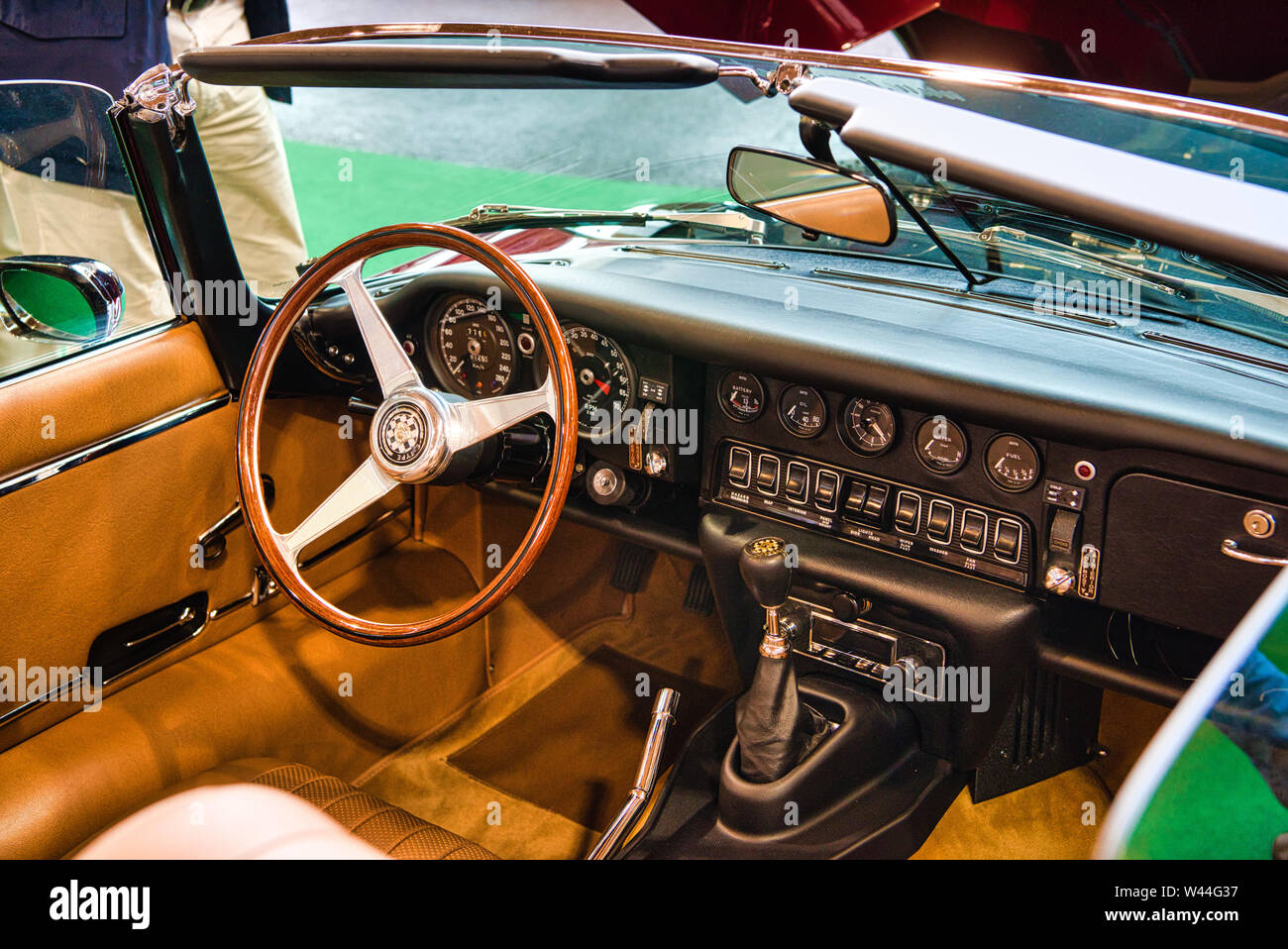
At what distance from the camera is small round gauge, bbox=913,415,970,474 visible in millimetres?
1600

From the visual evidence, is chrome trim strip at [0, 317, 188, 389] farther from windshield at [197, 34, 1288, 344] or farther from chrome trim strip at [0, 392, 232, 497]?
windshield at [197, 34, 1288, 344]

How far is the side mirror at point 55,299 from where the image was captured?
1779mm

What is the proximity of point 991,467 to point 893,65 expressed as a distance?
622 mm

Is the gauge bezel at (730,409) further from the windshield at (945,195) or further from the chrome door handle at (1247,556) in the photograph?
the chrome door handle at (1247,556)

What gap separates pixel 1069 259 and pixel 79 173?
1.77 metres

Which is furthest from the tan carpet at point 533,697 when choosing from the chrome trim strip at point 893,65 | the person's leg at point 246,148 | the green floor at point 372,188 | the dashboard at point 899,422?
the green floor at point 372,188

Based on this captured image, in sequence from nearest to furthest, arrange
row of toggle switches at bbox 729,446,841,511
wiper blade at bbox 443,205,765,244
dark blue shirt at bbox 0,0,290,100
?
1. row of toggle switches at bbox 729,446,841,511
2. wiper blade at bbox 443,205,765,244
3. dark blue shirt at bbox 0,0,290,100

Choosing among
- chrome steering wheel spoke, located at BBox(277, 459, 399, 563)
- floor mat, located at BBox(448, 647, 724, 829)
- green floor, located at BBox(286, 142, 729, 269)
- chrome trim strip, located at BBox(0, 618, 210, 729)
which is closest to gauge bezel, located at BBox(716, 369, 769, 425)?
chrome steering wheel spoke, located at BBox(277, 459, 399, 563)

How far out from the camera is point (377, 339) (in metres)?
1.69

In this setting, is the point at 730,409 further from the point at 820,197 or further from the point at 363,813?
the point at 363,813

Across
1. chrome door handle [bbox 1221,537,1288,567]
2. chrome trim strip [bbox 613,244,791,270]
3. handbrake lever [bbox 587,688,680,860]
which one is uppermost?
chrome trim strip [bbox 613,244,791,270]

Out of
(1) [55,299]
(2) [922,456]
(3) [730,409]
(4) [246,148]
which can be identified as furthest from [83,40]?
(2) [922,456]

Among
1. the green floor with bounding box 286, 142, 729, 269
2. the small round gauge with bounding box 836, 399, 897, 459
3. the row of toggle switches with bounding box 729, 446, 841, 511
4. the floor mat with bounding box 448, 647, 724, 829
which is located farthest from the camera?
the green floor with bounding box 286, 142, 729, 269

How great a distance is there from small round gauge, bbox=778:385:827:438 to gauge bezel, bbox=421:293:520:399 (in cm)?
55
